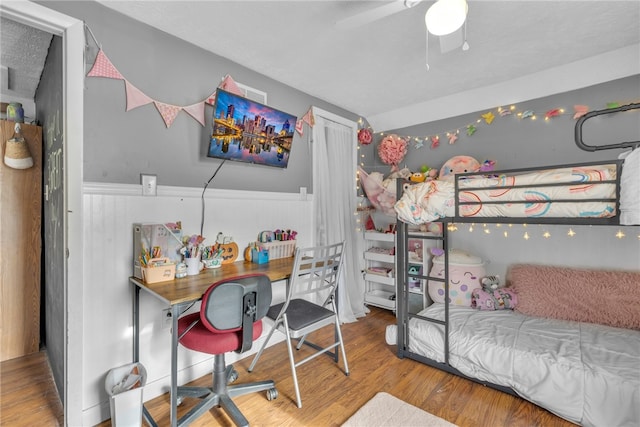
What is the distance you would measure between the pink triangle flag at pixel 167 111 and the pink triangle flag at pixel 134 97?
0.07m

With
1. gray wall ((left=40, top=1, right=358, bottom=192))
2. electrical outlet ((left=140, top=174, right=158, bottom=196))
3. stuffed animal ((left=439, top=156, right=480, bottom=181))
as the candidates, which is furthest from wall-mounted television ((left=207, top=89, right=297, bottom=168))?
stuffed animal ((left=439, top=156, right=480, bottom=181))

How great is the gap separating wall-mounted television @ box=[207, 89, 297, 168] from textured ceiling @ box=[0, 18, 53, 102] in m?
1.22

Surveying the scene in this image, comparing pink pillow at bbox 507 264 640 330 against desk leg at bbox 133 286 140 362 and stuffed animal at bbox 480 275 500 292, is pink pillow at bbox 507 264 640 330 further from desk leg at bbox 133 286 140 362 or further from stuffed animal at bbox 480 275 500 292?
desk leg at bbox 133 286 140 362

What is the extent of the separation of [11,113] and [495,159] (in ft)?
14.2

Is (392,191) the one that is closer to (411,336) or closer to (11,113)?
(411,336)

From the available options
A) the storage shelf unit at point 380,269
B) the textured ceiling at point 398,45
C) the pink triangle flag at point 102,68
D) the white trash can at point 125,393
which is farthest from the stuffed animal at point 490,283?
the pink triangle flag at point 102,68

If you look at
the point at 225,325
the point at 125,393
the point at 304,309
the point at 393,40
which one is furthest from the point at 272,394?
the point at 393,40

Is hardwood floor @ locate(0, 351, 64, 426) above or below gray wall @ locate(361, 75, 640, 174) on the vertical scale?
below

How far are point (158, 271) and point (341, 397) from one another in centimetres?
138

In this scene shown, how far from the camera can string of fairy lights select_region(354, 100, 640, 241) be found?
240cm

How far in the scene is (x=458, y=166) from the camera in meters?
2.85

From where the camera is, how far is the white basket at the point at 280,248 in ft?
7.57

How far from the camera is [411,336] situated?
7.47 ft

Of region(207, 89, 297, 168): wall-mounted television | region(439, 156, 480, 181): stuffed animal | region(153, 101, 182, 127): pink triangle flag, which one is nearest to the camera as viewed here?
region(153, 101, 182, 127): pink triangle flag
